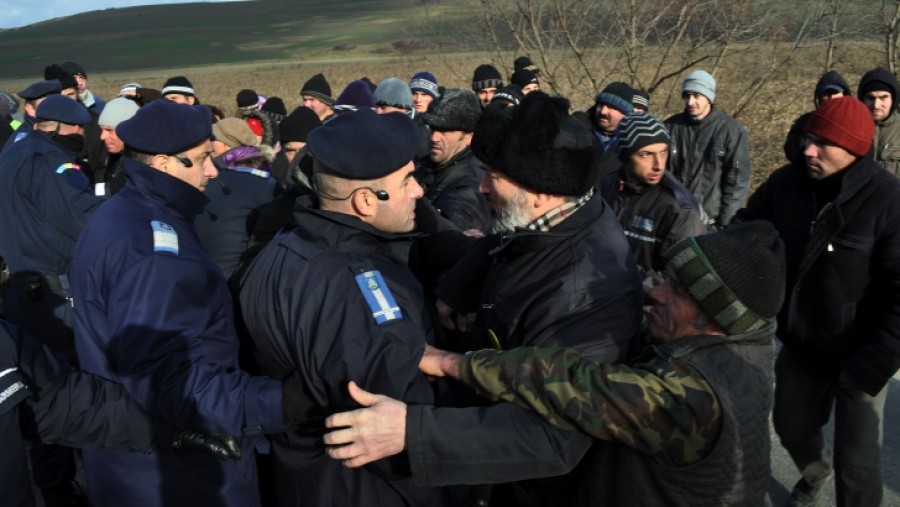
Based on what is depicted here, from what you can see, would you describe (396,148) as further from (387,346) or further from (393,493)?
(393,493)

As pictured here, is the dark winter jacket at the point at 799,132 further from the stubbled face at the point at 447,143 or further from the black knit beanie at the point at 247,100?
the black knit beanie at the point at 247,100

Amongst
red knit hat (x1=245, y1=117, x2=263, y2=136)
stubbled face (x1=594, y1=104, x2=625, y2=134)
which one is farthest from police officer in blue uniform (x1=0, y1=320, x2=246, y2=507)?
red knit hat (x1=245, y1=117, x2=263, y2=136)

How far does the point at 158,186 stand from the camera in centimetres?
269

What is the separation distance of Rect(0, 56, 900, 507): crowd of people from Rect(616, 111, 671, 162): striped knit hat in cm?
69

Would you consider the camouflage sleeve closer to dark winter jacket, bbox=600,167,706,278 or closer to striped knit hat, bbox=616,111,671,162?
dark winter jacket, bbox=600,167,706,278

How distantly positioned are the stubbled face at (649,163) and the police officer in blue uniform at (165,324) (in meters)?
2.14

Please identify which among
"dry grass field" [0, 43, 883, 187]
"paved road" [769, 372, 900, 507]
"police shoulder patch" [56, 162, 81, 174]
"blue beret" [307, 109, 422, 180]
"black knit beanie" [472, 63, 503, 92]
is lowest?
"dry grass field" [0, 43, 883, 187]

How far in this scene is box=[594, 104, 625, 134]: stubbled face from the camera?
6.33 metres

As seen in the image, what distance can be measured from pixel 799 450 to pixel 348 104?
4623 mm

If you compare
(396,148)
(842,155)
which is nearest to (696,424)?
(396,148)

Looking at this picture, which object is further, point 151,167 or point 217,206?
point 217,206

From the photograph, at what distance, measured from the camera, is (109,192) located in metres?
5.08

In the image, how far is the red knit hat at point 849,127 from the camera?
10.3ft

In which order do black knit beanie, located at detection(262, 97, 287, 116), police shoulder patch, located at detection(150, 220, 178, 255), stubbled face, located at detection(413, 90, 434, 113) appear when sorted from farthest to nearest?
black knit beanie, located at detection(262, 97, 287, 116), stubbled face, located at detection(413, 90, 434, 113), police shoulder patch, located at detection(150, 220, 178, 255)
